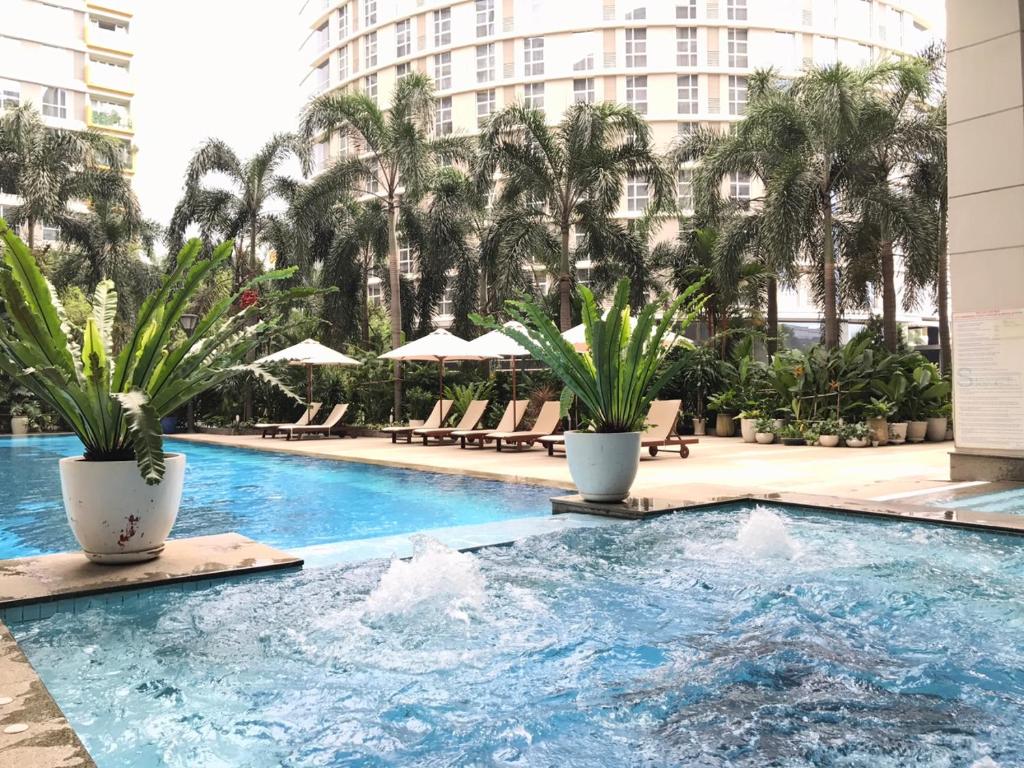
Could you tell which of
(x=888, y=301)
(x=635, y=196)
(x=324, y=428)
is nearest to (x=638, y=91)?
(x=635, y=196)

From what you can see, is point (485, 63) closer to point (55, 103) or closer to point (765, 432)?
point (55, 103)

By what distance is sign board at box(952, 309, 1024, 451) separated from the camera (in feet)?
31.6

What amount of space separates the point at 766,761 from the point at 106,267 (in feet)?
95.3

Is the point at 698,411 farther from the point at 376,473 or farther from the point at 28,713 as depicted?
the point at 28,713

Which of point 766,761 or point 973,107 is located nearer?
point 766,761

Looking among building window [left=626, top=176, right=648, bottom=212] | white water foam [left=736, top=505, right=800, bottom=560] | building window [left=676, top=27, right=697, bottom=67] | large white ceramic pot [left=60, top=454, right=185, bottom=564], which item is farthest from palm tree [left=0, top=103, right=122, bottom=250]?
building window [left=676, top=27, right=697, bottom=67]

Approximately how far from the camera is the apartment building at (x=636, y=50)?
174 feet

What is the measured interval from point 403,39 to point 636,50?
1533 centimetres

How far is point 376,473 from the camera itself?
13.8 metres

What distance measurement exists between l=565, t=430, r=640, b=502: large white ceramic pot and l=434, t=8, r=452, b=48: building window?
53.2 meters

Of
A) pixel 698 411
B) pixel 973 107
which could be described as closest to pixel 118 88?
pixel 698 411

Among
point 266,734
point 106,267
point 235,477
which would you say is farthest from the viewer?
point 106,267

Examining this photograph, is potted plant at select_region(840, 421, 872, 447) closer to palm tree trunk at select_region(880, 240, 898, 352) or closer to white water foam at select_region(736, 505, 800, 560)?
palm tree trunk at select_region(880, 240, 898, 352)

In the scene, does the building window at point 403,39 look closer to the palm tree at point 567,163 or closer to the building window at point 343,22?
the building window at point 343,22
